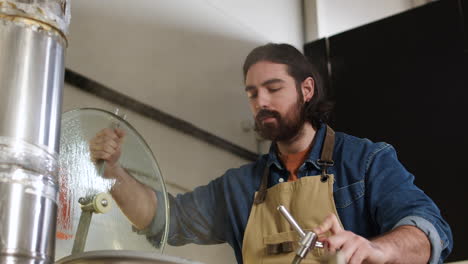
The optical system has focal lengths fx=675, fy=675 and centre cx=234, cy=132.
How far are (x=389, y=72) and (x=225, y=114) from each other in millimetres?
587

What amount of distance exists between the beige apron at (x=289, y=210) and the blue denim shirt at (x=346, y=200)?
0.02m

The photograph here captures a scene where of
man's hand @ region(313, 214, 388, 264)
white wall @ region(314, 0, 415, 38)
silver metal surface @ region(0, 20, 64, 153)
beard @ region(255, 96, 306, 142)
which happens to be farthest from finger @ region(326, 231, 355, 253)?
white wall @ region(314, 0, 415, 38)

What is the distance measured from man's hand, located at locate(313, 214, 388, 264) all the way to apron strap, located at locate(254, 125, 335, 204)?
40 centimetres

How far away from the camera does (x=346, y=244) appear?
100cm

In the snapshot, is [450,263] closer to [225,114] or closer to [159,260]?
[225,114]

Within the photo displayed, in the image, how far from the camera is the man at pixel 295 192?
117 cm

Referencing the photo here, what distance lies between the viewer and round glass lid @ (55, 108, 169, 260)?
0.99 m

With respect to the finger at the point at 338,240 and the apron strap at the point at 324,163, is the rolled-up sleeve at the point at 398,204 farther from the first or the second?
the finger at the point at 338,240

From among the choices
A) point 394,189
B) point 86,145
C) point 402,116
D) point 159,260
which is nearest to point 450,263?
point 402,116

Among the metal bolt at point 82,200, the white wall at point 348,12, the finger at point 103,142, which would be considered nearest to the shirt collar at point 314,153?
the finger at point 103,142

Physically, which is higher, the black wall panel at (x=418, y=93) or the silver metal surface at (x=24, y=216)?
the black wall panel at (x=418, y=93)

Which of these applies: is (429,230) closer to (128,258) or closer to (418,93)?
(128,258)

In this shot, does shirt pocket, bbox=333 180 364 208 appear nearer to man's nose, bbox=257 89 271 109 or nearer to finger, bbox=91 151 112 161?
man's nose, bbox=257 89 271 109

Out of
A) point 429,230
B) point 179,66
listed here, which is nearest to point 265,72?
point 179,66
